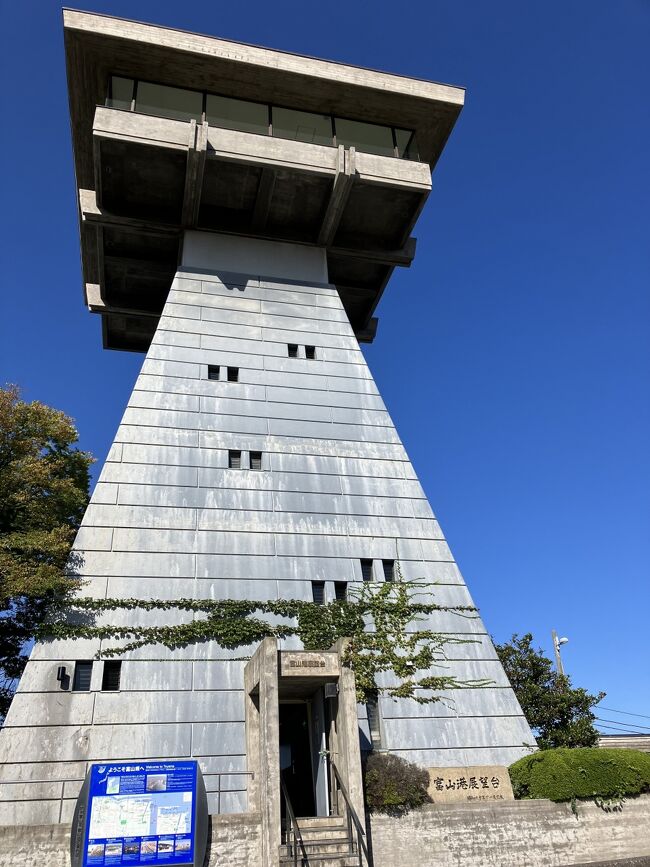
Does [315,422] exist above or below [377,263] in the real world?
below

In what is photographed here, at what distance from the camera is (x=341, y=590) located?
21234mm

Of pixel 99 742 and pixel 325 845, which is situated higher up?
pixel 99 742

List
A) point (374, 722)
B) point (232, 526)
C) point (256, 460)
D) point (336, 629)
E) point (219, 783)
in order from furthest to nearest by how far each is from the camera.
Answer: point (256, 460) → point (232, 526) → point (336, 629) → point (374, 722) → point (219, 783)

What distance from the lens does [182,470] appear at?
72.7 ft

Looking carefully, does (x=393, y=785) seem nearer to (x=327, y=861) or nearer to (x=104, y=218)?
(x=327, y=861)

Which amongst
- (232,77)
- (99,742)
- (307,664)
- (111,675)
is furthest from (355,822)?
(232,77)

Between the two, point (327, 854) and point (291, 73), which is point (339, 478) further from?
point (291, 73)

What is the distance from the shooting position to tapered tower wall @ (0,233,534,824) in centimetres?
1741

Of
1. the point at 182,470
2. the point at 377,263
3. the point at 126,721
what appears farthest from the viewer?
the point at 377,263

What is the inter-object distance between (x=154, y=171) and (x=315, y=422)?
38.2ft

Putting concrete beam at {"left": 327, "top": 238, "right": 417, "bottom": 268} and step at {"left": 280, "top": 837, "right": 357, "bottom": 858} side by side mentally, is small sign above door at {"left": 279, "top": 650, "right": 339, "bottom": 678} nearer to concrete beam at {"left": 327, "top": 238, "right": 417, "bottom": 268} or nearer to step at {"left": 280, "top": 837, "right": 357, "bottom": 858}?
step at {"left": 280, "top": 837, "right": 357, "bottom": 858}

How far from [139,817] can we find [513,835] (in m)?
8.70

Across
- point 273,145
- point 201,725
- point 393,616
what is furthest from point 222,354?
point 201,725

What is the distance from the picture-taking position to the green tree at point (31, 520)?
61.2 feet
